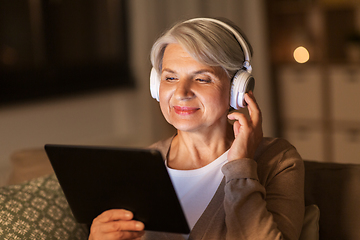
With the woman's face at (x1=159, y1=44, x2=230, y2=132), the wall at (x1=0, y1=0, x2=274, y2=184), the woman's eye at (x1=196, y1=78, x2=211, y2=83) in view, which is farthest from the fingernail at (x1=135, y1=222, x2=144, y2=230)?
the wall at (x1=0, y1=0, x2=274, y2=184)

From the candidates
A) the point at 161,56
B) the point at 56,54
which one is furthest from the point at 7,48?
the point at 161,56

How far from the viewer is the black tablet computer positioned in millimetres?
882

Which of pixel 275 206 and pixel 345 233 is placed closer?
pixel 275 206

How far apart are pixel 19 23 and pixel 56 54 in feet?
1.26

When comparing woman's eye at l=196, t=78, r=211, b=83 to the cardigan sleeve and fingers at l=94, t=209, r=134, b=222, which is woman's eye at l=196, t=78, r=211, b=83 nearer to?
the cardigan sleeve

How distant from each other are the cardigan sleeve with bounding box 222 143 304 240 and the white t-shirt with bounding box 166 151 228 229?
13 cm

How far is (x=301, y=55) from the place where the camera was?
3.70m

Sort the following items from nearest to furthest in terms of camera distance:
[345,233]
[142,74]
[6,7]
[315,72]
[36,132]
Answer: [345,233] < [6,7] < [36,132] < [315,72] < [142,74]

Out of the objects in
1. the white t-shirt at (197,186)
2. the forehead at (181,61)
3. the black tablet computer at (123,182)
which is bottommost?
the white t-shirt at (197,186)

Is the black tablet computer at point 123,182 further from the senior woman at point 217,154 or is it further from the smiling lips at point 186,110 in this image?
the smiling lips at point 186,110

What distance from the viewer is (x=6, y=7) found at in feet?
9.84

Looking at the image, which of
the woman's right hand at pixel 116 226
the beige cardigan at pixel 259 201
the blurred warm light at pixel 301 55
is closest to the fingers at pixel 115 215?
the woman's right hand at pixel 116 226

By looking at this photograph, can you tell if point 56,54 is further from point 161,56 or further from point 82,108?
point 161,56

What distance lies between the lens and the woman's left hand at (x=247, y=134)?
108 centimetres
